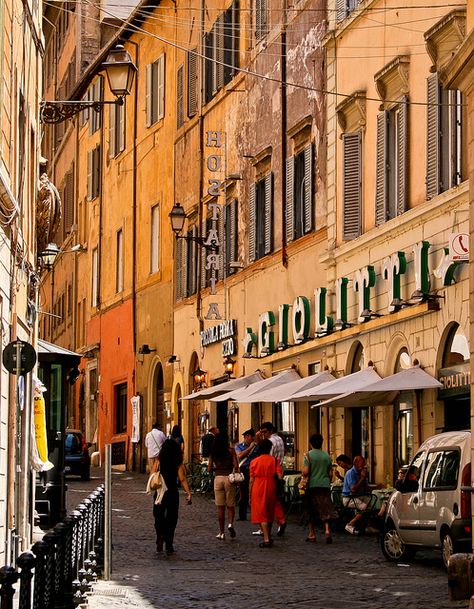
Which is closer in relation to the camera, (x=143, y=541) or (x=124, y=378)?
(x=143, y=541)

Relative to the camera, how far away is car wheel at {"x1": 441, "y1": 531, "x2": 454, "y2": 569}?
17.3 m

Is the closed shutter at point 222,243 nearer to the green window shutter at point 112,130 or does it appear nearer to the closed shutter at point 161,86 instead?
the closed shutter at point 161,86

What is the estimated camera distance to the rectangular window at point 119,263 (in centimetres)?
4984

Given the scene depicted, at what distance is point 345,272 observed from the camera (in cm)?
A: 2862

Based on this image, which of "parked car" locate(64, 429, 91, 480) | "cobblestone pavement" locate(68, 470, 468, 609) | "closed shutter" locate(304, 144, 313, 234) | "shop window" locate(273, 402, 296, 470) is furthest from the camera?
"parked car" locate(64, 429, 91, 480)

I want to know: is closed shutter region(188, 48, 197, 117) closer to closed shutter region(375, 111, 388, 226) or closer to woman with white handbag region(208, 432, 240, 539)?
closed shutter region(375, 111, 388, 226)

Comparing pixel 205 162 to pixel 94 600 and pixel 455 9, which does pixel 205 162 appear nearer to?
pixel 455 9

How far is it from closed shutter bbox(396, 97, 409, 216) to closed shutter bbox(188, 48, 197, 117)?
16.6 meters

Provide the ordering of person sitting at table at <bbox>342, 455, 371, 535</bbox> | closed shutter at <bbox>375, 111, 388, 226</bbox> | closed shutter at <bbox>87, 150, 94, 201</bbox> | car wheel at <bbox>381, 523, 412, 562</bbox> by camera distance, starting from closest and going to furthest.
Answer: car wheel at <bbox>381, 523, 412, 562</bbox>
person sitting at table at <bbox>342, 455, 371, 535</bbox>
closed shutter at <bbox>375, 111, 388, 226</bbox>
closed shutter at <bbox>87, 150, 94, 201</bbox>

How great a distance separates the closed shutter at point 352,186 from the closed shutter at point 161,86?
17.5m

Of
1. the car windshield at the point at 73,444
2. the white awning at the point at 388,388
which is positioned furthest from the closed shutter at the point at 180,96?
the white awning at the point at 388,388

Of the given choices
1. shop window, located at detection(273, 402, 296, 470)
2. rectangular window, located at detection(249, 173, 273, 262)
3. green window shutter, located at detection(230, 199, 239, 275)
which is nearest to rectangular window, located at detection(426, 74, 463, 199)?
shop window, located at detection(273, 402, 296, 470)

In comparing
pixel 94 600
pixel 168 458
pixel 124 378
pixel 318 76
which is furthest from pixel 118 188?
pixel 94 600

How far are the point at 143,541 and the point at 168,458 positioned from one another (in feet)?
7.05
